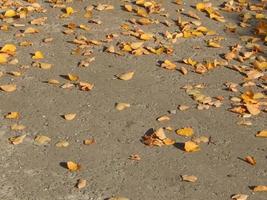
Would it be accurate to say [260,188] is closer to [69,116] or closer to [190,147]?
[190,147]

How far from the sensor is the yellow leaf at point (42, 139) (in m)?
4.51

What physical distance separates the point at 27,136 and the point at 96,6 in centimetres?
284

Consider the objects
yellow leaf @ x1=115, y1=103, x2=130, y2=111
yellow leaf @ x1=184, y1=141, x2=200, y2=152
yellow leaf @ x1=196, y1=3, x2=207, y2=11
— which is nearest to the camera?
yellow leaf @ x1=184, y1=141, x2=200, y2=152

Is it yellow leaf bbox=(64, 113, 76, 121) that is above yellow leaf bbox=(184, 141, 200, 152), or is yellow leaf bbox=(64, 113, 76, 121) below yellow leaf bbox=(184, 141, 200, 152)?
below

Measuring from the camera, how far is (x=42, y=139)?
454 cm

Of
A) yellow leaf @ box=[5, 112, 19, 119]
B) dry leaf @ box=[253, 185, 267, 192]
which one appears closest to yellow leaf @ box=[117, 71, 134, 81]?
yellow leaf @ box=[5, 112, 19, 119]

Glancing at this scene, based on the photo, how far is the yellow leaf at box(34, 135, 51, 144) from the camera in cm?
451

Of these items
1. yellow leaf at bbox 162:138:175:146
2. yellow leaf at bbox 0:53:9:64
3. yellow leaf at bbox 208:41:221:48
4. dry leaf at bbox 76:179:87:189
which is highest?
yellow leaf at bbox 208:41:221:48

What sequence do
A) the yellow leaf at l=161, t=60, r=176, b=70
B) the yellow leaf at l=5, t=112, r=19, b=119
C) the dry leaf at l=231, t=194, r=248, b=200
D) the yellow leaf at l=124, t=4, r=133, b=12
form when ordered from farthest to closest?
the yellow leaf at l=124, t=4, r=133, b=12, the yellow leaf at l=161, t=60, r=176, b=70, the yellow leaf at l=5, t=112, r=19, b=119, the dry leaf at l=231, t=194, r=248, b=200

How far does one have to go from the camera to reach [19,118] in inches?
189

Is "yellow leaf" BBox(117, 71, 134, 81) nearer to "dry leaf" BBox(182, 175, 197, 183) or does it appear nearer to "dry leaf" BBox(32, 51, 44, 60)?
"dry leaf" BBox(32, 51, 44, 60)

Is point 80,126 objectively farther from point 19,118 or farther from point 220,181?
point 220,181

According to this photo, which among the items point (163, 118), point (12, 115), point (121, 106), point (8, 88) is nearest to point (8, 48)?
point (8, 88)

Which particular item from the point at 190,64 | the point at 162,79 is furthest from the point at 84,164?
the point at 190,64
